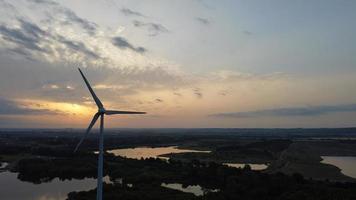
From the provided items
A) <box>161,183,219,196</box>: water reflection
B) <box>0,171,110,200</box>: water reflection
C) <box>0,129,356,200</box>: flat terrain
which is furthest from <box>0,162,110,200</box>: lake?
<box>161,183,219,196</box>: water reflection

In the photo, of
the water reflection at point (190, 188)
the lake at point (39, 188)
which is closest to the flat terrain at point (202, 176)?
the water reflection at point (190, 188)

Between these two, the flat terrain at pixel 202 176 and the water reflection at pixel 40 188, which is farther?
the water reflection at pixel 40 188

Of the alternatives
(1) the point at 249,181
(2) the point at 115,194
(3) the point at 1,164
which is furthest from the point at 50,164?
(1) the point at 249,181

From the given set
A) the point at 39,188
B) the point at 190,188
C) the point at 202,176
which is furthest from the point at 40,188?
the point at 202,176

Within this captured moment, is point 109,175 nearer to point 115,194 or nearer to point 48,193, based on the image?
point 48,193

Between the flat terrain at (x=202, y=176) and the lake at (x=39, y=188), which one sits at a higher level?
the flat terrain at (x=202, y=176)

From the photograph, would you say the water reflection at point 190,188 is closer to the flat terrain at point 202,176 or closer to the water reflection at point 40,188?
the flat terrain at point 202,176

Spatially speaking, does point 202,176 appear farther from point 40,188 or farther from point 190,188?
point 40,188

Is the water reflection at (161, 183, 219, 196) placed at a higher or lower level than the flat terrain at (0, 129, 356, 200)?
lower

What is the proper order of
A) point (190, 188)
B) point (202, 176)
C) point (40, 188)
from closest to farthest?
point (40, 188)
point (190, 188)
point (202, 176)

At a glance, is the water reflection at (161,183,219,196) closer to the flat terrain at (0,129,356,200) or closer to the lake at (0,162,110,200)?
the flat terrain at (0,129,356,200)

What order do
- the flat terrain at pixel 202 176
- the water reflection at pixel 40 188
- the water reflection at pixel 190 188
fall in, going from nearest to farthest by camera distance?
the flat terrain at pixel 202 176
the water reflection at pixel 40 188
the water reflection at pixel 190 188
